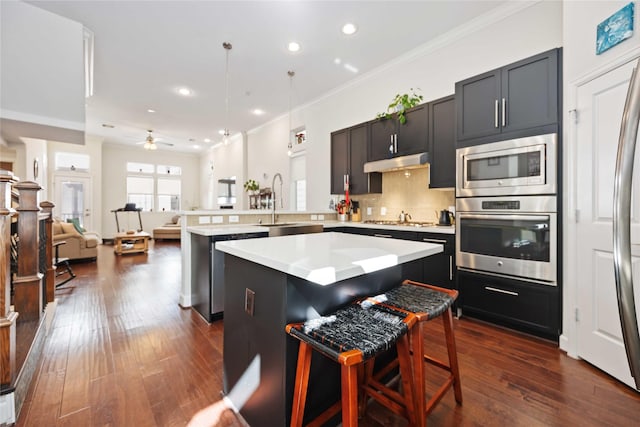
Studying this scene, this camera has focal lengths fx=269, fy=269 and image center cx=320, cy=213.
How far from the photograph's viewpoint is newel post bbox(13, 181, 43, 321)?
6.76ft

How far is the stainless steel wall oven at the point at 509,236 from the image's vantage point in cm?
219

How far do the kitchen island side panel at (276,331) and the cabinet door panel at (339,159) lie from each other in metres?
2.98

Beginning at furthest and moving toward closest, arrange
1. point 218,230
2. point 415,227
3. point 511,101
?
point 415,227, point 218,230, point 511,101

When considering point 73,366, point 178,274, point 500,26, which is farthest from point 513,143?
point 178,274

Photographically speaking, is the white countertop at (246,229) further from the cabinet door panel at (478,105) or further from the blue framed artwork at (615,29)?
the blue framed artwork at (615,29)

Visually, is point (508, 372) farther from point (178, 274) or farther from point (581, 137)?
point (178, 274)

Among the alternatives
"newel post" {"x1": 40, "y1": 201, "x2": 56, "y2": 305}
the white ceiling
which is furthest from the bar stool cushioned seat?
"newel post" {"x1": 40, "y1": 201, "x2": 56, "y2": 305}

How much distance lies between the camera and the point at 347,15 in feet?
9.89

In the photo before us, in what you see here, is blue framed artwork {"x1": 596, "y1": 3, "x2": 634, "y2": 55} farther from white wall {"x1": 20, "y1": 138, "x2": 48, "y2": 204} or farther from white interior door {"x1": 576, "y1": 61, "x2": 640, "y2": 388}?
white wall {"x1": 20, "y1": 138, "x2": 48, "y2": 204}

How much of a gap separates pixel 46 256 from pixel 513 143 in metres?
4.65

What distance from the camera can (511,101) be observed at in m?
2.39

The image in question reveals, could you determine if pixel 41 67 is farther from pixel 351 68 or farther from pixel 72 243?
pixel 351 68

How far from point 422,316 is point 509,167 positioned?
1975 mm

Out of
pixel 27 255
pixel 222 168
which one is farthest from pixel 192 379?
pixel 222 168
